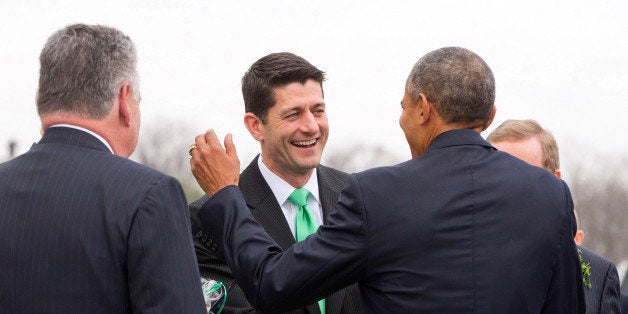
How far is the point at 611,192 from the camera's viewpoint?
213 ft

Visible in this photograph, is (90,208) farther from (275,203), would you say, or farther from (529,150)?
(529,150)

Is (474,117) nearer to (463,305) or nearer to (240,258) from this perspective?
(463,305)

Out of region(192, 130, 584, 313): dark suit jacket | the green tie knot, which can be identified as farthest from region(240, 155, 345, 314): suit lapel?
region(192, 130, 584, 313): dark suit jacket

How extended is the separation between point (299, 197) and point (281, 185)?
14 cm

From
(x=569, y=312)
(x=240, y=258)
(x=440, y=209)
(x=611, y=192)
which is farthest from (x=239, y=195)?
(x=611, y=192)

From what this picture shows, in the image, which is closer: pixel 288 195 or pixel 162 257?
pixel 162 257

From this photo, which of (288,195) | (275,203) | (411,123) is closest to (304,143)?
(288,195)

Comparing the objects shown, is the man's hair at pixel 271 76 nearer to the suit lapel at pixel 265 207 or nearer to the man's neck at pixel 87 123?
the suit lapel at pixel 265 207

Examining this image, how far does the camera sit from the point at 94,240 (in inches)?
157

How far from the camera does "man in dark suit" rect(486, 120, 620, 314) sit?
6.08 metres

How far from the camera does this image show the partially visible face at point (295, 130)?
20.3 feet

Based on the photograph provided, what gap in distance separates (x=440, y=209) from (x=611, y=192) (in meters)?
62.9

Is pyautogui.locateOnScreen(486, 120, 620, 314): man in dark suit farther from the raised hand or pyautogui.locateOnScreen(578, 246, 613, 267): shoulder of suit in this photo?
the raised hand

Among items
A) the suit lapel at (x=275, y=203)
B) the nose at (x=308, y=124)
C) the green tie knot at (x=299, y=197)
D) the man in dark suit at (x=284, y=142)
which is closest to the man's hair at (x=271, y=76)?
the man in dark suit at (x=284, y=142)
